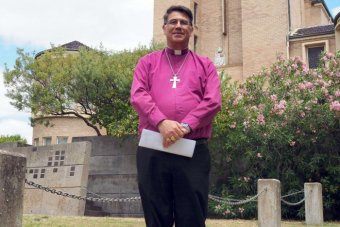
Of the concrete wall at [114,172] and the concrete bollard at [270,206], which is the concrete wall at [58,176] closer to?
the concrete wall at [114,172]

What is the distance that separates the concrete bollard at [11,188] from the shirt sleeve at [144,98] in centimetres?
134

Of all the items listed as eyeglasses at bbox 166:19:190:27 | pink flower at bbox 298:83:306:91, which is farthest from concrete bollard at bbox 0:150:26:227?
pink flower at bbox 298:83:306:91

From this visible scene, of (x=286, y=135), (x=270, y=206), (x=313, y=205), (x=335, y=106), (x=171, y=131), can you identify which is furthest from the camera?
(x=286, y=135)

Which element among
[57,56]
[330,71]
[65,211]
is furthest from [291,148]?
[57,56]

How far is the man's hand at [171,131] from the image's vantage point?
10.9 ft

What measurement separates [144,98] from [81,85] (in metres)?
15.5

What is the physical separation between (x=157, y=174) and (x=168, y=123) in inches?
16.8

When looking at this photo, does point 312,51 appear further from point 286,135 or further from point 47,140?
point 47,140

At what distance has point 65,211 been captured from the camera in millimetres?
13539

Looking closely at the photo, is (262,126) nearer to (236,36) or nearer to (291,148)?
(291,148)

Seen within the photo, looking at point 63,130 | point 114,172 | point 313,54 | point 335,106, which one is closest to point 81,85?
point 114,172

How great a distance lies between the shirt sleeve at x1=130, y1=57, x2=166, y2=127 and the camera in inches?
135

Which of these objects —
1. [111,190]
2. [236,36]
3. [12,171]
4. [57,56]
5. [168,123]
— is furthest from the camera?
[236,36]

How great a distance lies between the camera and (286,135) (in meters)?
13.5
